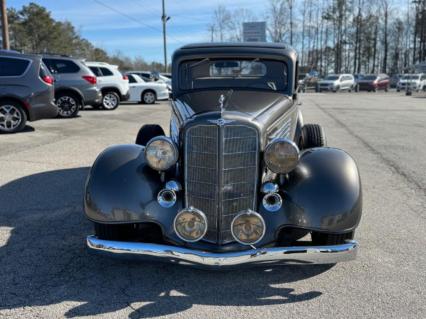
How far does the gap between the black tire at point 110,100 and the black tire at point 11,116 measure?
6915mm

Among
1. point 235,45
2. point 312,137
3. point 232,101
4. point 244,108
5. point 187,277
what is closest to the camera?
point 187,277

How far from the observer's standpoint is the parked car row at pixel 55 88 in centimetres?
1022

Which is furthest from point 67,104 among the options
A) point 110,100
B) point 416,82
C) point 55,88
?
point 416,82

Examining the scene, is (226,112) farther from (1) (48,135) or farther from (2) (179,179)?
(1) (48,135)

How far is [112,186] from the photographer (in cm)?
357

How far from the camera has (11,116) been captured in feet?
33.6

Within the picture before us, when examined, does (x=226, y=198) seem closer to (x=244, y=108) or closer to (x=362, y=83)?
(x=244, y=108)

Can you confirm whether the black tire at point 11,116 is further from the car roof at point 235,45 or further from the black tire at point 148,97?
the black tire at point 148,97

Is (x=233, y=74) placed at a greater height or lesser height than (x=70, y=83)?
lesser

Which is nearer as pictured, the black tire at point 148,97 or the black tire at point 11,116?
the black tire at point 11,116

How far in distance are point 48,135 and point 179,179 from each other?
7706mm

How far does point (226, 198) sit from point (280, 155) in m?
0.52

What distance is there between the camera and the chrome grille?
3.40 metres

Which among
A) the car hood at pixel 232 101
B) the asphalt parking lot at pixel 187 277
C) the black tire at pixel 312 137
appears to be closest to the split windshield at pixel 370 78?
the asphalt parking lot at pixel 187 277
